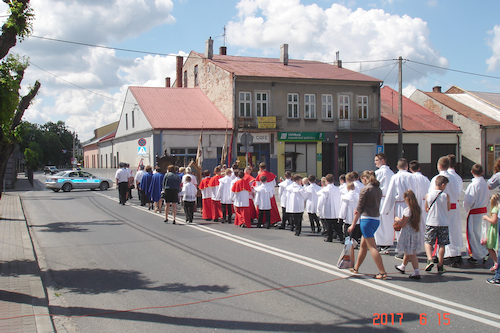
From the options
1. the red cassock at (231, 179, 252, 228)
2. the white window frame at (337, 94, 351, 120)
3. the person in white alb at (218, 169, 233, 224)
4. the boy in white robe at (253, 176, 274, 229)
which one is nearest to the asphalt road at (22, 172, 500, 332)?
the boy in white robe at (253, 176, 274, 229)

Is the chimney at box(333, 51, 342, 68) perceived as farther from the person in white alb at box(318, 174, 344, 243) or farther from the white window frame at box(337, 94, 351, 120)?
the person in white alb at box(318, 174, 344, 243)

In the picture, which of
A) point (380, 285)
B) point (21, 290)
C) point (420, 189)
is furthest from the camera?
point (420, 189)

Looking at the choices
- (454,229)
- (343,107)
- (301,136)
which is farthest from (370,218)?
(343,107)

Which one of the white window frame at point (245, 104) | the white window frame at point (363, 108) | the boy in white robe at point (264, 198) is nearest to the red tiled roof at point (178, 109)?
the white window frame at point (245, 104)

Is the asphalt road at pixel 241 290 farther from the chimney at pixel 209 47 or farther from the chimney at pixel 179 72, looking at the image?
the chimney at pixel 179 72

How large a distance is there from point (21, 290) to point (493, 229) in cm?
710

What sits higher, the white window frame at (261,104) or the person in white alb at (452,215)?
the white window frame at (261,104)

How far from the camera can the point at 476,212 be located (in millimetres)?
7383

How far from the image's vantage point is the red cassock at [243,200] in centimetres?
1232

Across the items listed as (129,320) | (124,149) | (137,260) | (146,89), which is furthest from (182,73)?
(129,320)

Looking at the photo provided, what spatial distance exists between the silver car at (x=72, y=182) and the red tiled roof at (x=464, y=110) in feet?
101

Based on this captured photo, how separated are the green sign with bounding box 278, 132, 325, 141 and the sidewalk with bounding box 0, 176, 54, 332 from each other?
76.7 feet

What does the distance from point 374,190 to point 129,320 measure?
150 inches

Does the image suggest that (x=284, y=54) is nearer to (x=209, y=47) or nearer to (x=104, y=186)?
(x=209, y=47)
